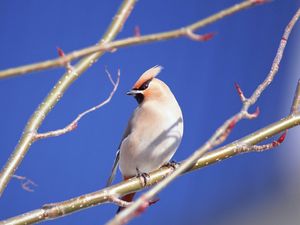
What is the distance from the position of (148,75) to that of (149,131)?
23cm

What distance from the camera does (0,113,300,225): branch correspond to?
120 centimetres

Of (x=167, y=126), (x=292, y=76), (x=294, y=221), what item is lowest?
(x=167, y=126)

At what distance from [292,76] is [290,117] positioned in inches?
80.5

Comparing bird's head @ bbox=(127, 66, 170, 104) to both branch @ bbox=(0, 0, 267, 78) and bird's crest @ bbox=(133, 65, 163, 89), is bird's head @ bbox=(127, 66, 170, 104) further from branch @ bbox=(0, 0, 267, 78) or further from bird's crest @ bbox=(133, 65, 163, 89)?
branch @ bbox=(0, 0, 267, 78)

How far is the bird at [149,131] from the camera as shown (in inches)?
76.8

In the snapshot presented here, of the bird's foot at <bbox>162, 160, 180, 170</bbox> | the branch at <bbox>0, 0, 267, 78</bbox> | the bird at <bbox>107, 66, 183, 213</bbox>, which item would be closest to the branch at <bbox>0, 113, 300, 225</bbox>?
the bird's foot at <bbox>162, 160, 180, 170</bbox>

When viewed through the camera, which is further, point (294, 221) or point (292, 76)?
point (294, 221)

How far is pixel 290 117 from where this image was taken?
1.43m

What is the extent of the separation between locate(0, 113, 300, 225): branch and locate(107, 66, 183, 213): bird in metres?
0.28

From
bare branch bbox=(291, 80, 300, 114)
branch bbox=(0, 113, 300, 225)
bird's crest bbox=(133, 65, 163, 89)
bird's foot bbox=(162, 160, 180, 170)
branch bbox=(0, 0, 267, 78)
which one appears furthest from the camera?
bird's crest bbox=(133, 65, 163, 89)

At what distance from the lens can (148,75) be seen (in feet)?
7.07

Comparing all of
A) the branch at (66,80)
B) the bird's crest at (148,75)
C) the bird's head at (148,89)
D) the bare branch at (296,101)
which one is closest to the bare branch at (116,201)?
the branch at (66,80)

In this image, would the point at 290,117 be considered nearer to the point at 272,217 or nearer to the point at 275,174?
the point at 275,174

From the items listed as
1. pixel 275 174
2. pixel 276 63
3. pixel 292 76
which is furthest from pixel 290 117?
pixel 275 174
